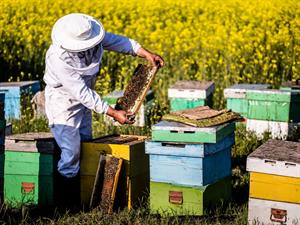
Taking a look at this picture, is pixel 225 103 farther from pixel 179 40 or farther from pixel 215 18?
pixel 215 18

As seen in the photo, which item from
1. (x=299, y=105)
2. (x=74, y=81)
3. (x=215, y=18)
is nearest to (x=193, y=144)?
(x=74, y=81)

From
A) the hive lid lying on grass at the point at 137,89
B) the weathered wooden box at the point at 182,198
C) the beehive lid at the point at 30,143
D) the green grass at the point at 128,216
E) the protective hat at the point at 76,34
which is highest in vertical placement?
the protective hat at the point at 76,34

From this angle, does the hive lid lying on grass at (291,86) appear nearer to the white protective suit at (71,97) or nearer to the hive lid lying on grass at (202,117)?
the hive lid lying on grass at (202,117)

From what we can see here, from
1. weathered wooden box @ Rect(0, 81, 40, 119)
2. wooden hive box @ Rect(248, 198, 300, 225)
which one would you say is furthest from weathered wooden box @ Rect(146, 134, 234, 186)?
weathered wooden box @ Rect(0, 81, 40, 119)

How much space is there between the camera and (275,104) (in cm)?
877

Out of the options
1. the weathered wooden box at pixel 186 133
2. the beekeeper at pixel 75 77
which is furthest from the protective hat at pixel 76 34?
the weathered wooden box at pixel 186 133

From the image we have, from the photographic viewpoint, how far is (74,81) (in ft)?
21.2

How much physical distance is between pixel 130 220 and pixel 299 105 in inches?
119

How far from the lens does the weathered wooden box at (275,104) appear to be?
869 cm

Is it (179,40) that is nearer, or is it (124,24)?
(179,40)

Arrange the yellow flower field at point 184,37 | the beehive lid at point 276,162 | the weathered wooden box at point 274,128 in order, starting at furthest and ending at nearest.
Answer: the yellow flower field at point 184,37 → the weathered wooden box at point 274,128 → the beehive lid at point 276,162

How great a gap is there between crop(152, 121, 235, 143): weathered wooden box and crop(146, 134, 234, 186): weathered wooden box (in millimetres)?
56

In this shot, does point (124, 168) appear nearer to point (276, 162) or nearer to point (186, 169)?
point (186, 169)

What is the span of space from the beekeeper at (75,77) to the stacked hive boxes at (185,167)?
38 centimetres
